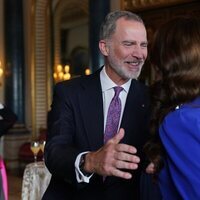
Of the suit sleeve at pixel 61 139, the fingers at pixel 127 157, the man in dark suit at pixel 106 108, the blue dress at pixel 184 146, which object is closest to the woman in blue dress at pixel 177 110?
the blue dress at pixel 184 146

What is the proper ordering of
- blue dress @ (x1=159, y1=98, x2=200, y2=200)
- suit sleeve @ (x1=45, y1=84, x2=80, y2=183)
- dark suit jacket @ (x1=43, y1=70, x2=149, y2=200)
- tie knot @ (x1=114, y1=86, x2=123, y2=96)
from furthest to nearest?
1. tie knot @ (x1=114, y1=86, x2=123, y2=96)
2. dark suit jacket @ (x1=43, y1=70, x2=149, y2=200)
3. suit sleeve @ (x1=45, y1=84, x2=80, y2=183)
4. blue dress @ (x1=159, y1=98, x2=200, y2=200)

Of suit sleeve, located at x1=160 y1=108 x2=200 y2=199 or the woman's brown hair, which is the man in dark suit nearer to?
the woman's brown hair

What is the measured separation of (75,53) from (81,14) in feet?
3.52

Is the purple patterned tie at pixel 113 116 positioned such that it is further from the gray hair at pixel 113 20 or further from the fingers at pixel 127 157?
the fingers at pixel 127 157

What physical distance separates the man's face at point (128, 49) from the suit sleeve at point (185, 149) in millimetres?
682

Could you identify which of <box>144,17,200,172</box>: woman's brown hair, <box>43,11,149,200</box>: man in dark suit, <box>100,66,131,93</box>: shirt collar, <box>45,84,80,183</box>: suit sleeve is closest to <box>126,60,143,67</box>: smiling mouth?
<box>43,11,149,200</box>: man in dark suit

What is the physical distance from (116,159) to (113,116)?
722 mm

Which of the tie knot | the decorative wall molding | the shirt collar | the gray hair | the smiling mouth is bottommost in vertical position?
the tie knot

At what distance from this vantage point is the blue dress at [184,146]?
4.62 ft

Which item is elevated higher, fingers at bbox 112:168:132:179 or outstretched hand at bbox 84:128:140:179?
outstretched hand at bbox 84:128:140:179

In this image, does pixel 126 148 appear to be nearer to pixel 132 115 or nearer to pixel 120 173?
pixel 120 173

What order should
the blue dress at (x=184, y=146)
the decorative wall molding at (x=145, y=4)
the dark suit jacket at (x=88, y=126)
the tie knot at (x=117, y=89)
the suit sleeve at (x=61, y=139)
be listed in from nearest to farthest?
the blue dress at (x=184, y=146)
the suit sleeve at (x=61, y=139)
the dark suit jacket at (x=88, y=126)
the tie knot at (x=117, y=89)
the decorative wall molding at (x=145, y=4)

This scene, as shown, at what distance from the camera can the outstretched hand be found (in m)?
1.45

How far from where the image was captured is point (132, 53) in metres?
2.12
